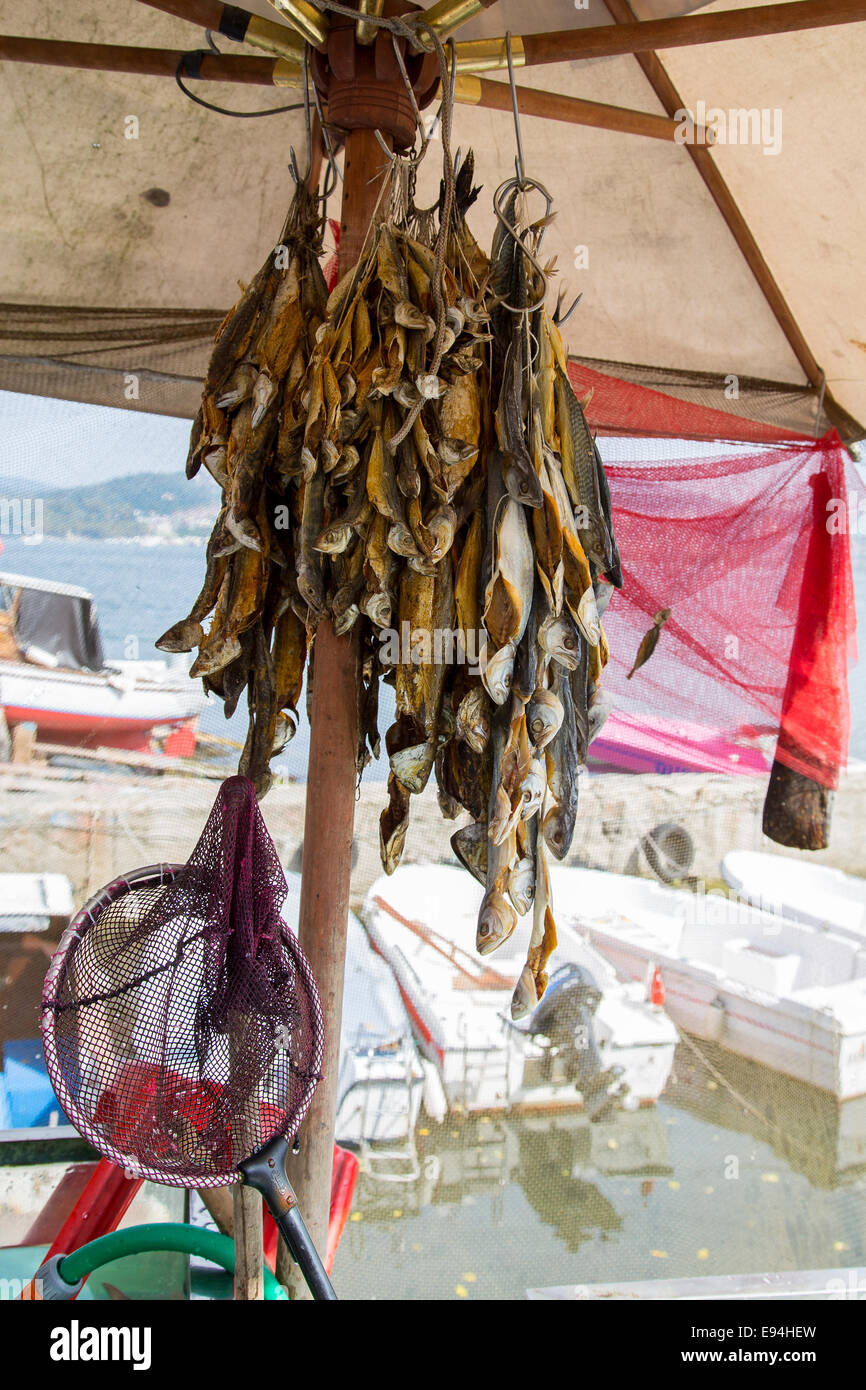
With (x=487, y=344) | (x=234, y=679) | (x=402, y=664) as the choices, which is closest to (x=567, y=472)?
(x=487, y=344)

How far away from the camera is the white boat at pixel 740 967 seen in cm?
362

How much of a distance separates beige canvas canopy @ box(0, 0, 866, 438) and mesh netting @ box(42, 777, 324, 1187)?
1418 millimetres

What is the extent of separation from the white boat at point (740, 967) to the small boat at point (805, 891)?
0.18 ft

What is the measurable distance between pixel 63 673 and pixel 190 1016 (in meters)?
1.58

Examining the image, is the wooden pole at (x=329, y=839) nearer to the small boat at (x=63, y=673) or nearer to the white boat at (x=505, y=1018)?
the small boat at (x=63, y=673)

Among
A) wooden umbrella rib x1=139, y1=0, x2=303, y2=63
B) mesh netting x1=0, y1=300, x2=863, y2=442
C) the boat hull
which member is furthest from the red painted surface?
wooden umbrella rib x1=139, y1=0, x2=303, y2=63

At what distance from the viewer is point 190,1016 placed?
1.09m

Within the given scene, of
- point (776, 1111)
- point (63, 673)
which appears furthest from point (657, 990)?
point (63, 673)

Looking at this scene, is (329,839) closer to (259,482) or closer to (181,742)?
(259,482)

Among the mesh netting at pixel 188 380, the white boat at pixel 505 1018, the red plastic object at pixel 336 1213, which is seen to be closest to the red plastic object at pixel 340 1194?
the red plastic object at pixel 336 1213

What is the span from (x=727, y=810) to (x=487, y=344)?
227cm

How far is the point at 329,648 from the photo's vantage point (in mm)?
1299

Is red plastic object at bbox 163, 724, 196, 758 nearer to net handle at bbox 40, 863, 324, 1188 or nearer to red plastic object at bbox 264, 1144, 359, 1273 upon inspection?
red plastic object at bbox 264, 1144, 359, 1273
